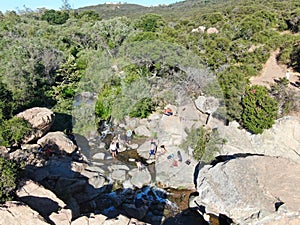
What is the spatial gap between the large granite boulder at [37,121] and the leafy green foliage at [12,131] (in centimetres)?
39

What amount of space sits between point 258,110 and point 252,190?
12.2 feet

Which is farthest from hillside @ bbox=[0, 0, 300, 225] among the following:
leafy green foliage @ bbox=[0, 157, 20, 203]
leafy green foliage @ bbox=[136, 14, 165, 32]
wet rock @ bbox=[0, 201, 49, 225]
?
leafy green foliage @ bbox=[136, 14, 165, 32]

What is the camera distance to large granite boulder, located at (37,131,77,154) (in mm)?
11784

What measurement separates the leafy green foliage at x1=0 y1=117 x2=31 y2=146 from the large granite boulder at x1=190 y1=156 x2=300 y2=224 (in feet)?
22.0

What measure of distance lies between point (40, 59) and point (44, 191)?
42.4 feet

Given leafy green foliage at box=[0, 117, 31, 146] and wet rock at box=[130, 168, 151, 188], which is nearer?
leafy green foliage at box=[0, 117, 31, 146]

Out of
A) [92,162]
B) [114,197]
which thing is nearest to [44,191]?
[114,197]

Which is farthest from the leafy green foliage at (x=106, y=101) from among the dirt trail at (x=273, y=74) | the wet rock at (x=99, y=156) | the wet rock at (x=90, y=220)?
the wet rock at (x=90, y=220)

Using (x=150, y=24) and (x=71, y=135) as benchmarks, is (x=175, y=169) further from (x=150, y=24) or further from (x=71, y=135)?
(x=150, y=24)

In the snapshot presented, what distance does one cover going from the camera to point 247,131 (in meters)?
11.7

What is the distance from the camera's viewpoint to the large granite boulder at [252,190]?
7.80m

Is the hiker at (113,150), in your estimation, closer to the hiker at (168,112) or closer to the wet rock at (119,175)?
the wet rock at (119,175)

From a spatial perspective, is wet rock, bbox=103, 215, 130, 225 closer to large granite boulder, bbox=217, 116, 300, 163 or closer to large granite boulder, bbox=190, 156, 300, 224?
large granite boulder, bbox=190, 156, 300, 224

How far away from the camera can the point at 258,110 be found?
11.1 m
